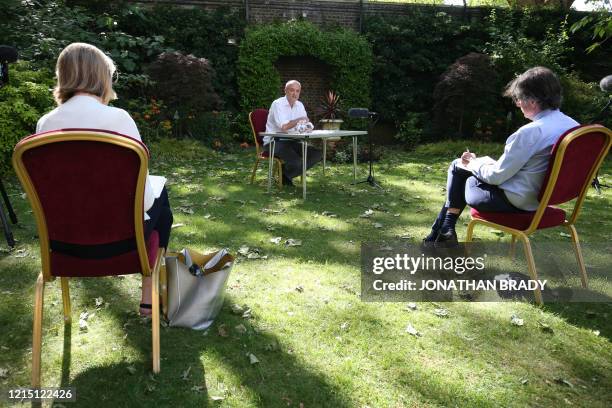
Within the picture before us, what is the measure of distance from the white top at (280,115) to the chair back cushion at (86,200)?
437 centimetres

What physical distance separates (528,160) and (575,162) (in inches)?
10.3

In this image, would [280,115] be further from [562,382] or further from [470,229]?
[562,382]

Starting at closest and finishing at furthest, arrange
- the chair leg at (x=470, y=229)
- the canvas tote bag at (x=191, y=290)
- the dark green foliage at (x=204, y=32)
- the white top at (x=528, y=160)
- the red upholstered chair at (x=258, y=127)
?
1. the canvas tote bag at (x=191, y=290)
2. the white top at (x=528, y=160)
3. the chair leg at (x=470, y=229)
4. the red upholstered chair at (x=258, y=127)
5. the dark green foliage at (x=204, y=32)

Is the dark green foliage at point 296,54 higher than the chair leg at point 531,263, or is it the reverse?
the dark green foliage at point 296,54

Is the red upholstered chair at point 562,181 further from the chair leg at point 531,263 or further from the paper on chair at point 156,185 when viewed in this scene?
the paper on chair at point 156,185

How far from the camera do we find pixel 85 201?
1894 mm

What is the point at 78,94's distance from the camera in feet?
7.04

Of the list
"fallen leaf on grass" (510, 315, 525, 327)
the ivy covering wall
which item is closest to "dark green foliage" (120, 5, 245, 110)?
the ivy covering wall

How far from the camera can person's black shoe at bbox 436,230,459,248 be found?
3459 millimetres

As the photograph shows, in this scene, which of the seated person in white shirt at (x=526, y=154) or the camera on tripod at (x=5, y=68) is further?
the camera on tripod at (x=5, y=68)

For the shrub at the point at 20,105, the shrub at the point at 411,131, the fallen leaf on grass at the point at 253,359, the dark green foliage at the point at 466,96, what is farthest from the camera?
the shrub at the point at 411,131

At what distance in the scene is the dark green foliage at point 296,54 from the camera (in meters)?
11.5

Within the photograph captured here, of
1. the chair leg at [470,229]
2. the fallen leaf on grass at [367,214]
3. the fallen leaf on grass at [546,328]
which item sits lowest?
the fallen leaf on grass at [367,214]

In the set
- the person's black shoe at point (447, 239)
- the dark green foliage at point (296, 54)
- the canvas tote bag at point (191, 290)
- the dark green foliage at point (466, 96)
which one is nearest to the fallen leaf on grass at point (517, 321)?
the person's black shoe at point (447, 239)
